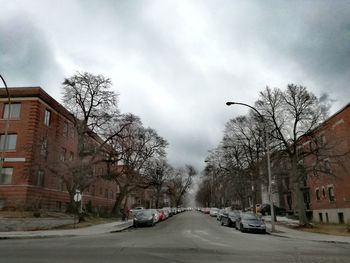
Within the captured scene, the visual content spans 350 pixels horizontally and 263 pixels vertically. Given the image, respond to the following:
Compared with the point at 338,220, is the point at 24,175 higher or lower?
higher

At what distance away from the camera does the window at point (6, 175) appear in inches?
1447

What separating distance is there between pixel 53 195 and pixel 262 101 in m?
25.3

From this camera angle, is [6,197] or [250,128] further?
[250,128]

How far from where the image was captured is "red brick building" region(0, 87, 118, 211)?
36.0 m

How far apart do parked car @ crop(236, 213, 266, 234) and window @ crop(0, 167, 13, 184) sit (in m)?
23.0

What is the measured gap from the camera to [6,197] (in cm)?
3566

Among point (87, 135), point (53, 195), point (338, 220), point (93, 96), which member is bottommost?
point (338, 220)

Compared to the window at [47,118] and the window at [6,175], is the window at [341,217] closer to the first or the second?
the window at [47,118]

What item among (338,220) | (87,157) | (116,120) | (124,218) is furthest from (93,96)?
(338,220)

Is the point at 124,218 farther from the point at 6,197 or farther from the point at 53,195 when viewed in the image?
the point at 6,197

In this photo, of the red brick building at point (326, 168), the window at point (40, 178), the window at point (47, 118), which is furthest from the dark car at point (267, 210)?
the window at point (47, 118)

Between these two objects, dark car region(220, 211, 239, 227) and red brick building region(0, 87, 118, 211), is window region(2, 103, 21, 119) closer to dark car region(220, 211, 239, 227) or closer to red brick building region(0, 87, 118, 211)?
red brick building region(0, 87, 118, 211)

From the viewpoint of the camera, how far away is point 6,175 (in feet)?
122

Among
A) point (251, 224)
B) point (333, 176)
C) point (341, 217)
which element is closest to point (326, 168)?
point (333, 176)
